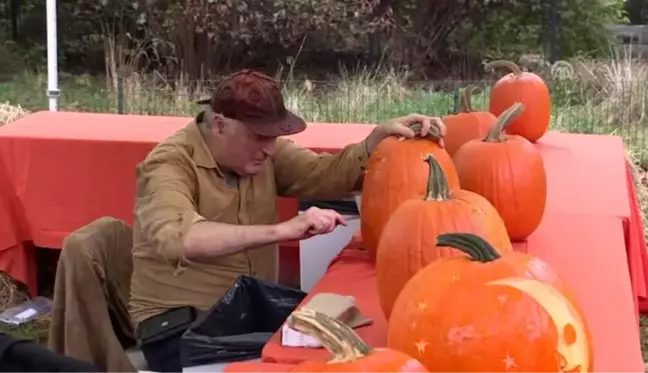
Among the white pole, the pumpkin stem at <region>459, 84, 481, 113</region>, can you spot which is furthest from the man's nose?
the white pole

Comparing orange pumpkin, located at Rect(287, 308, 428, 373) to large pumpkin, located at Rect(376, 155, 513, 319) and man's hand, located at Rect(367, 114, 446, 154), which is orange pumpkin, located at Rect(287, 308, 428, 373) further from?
man's hand, located at Rect(367, 114, 446, 154)

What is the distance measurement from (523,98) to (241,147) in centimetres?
156

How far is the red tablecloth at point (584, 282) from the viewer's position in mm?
1892

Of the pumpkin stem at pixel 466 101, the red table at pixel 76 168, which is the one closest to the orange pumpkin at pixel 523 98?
the red table at pixel 76 168

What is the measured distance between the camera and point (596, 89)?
8.21 meters

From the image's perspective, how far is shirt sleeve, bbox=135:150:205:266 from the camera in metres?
2.32

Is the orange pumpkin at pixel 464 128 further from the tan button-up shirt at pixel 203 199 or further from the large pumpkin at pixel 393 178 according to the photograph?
the large pumpkin at pixel 393 178

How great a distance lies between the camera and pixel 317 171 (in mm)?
2977

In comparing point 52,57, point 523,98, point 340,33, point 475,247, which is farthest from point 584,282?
point 340,33

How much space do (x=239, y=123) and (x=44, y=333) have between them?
93.2 inches

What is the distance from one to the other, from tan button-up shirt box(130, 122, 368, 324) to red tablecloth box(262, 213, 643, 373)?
Answer: 0.36 m

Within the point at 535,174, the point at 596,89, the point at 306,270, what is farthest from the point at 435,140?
the point at 596,89

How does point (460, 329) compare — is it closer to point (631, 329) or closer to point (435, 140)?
point (631, 329)

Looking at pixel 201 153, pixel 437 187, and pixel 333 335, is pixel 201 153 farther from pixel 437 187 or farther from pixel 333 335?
pixel 333 335
